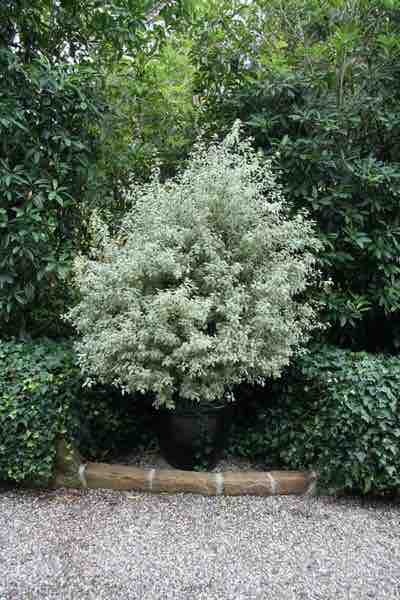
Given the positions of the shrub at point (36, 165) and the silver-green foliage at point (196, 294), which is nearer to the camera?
the silver-green foliage at point (196, 294)


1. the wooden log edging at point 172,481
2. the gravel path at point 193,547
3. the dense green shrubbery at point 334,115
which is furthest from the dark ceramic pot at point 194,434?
the dense green shrubbery at point 334,115

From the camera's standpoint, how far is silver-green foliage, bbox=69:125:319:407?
7.78 feet

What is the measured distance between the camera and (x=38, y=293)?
3.15 meters

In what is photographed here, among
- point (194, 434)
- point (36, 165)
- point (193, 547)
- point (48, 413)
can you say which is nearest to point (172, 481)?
point (194, 434)

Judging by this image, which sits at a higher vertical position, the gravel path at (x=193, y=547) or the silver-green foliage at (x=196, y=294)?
the silver-green foliage at (x=196, y=294)

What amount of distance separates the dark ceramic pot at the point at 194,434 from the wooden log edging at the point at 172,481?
111 millimetres

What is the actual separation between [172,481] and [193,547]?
0.49 m

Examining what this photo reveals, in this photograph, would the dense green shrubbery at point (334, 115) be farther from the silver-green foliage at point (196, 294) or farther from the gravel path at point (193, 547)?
the gravel path at point (193, 547)

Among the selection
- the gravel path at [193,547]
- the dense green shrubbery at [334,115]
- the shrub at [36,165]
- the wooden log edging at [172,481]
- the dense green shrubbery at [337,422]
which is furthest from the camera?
the dense green shrubbery at [334,115]

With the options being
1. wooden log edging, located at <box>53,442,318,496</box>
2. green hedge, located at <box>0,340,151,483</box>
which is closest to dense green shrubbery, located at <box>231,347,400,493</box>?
wooden log edging, located at <box>53,442,318,496</box>

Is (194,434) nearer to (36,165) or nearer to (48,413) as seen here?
(48,413)

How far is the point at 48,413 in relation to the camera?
2.41 meters

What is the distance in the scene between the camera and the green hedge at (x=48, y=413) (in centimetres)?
236

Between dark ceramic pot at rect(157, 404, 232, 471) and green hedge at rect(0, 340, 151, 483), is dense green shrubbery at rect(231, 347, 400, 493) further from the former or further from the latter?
green hedge at rect(0, 340, 151, 483)
